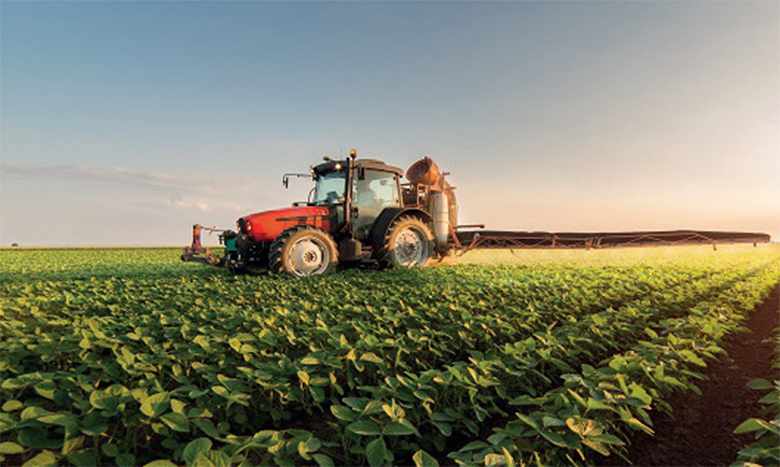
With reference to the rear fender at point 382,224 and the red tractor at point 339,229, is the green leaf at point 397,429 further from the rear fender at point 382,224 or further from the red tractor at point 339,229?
the rear fender at point 382,224

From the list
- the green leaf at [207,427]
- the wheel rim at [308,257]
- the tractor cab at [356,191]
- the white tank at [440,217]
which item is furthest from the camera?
the white tank at [440,217]

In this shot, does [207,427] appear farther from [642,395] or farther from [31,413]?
[642,395]

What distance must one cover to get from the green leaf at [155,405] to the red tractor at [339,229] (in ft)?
19.0

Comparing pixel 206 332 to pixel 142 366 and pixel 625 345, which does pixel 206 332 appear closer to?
pixel 142 366

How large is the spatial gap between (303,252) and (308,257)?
17 cm

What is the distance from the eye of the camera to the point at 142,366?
108 inches

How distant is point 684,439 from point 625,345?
1683 mm

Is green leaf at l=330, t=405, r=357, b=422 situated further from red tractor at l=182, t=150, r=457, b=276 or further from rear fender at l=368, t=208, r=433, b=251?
rear fender at l=368, t=208, r=433, b=251

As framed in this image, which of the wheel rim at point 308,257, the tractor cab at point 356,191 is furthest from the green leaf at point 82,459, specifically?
A: the tractor cab at point 356,191

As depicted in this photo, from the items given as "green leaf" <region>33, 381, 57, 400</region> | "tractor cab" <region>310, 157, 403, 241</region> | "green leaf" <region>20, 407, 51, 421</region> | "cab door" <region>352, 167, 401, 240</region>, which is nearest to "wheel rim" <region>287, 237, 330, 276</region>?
"tractor cab" <region>310, 157, 403, 241</region>

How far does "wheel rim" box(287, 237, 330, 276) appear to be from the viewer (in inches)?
322

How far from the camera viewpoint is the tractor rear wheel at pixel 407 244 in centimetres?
922

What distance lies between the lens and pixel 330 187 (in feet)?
30.9

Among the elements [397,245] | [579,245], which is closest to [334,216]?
[397,245]
